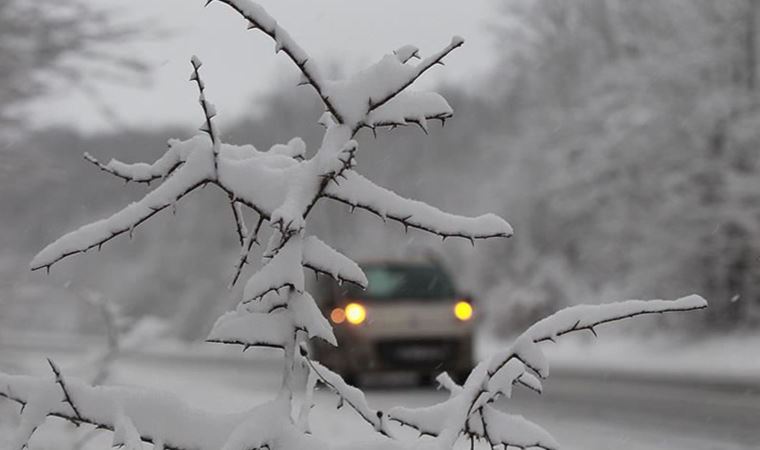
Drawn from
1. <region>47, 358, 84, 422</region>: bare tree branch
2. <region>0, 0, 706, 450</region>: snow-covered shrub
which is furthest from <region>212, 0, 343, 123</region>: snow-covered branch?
<region>47, 358, 84, 422</region>: bare tree branch

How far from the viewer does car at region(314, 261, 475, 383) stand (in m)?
14.7

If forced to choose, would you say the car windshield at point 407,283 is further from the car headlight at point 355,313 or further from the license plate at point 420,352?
the license plate at point 420,352

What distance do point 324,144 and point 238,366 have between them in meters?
23.9

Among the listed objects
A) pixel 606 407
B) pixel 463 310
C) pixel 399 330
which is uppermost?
pixel 463 310

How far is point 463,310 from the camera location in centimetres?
1518

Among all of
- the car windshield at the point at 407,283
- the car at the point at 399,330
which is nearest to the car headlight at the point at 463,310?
the car at the point at 399,330

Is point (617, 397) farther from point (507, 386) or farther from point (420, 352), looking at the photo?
point (507, 386)

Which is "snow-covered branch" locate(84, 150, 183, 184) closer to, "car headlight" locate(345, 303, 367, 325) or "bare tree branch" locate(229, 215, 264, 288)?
"bare tree branch" locate(229, 215, 264, 288)

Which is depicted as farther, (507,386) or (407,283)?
(407,283)

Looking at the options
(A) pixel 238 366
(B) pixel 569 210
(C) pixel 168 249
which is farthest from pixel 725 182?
(C) pixel 168 249

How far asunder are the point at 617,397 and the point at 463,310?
7.61 ft

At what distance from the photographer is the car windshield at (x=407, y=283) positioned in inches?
600

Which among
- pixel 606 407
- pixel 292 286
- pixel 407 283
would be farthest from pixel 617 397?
pixel 292 286

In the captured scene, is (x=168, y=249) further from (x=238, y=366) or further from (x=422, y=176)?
(x=238, y=366)
